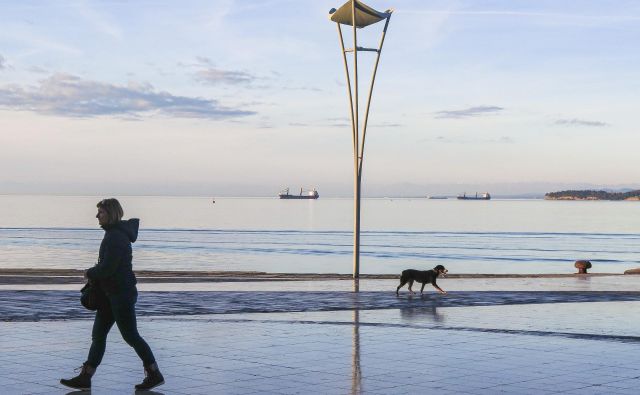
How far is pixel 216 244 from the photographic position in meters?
66.8

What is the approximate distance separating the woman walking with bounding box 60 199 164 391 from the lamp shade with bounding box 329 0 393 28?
15.1m

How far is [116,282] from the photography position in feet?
26.8

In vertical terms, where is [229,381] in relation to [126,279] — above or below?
below

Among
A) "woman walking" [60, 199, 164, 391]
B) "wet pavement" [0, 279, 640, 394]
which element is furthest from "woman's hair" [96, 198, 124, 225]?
"wet pavement" [0, 279, 640, 394]

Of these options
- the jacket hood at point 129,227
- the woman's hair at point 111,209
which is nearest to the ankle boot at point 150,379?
the jacket hood at point 129,227

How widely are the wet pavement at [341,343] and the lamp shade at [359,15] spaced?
7.47 meters

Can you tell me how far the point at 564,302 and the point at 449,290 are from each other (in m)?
3.23

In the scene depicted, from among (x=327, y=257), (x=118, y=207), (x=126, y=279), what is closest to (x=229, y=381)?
(x=126, y=279)

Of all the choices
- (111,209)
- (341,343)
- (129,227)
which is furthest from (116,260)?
(341,343)

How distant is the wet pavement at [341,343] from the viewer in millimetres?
8633

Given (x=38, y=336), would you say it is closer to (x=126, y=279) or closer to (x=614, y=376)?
(x=126, y=279)

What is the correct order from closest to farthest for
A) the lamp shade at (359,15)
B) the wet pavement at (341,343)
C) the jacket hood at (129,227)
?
the jacket hood at (129,227) < the wet pavement at (341,343) < the lamp shade at (359,15)

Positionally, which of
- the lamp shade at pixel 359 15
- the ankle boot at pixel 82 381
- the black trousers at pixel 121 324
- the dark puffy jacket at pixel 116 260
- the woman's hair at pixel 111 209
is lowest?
the ankle boot at pixel 82 381

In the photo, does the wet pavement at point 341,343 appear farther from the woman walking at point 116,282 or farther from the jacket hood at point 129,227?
the jacket hood at point 129,227
